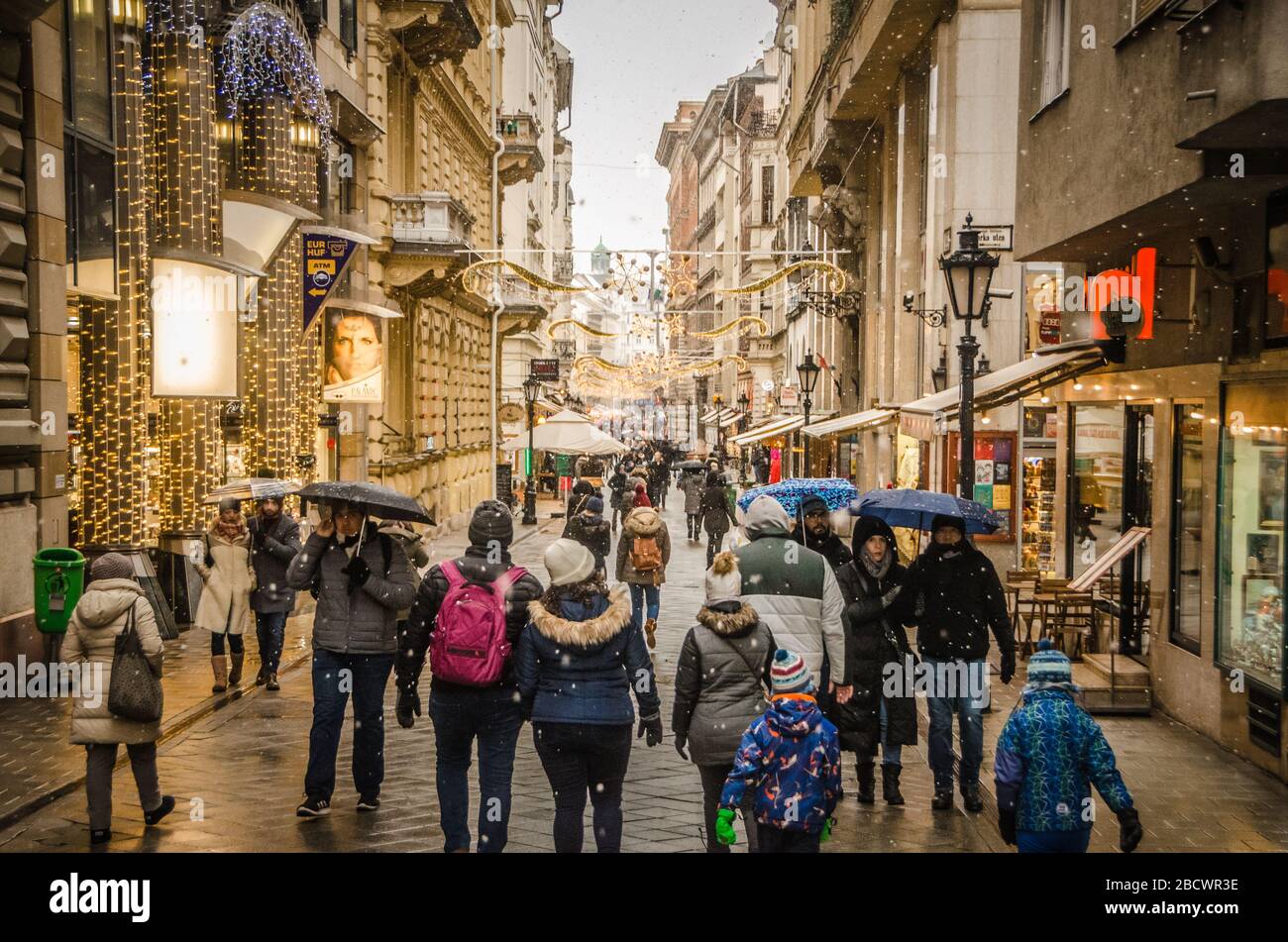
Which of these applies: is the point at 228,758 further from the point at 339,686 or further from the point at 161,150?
the point at 161,150

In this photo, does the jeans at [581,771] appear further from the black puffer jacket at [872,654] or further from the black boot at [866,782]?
the black boot at [866,782]

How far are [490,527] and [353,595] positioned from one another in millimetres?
1548

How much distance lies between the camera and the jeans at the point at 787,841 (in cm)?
554

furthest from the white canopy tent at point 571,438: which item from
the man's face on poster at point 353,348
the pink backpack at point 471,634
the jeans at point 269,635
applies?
the pink backpack at point 471,634

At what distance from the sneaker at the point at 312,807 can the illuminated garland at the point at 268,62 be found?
40.4 ft

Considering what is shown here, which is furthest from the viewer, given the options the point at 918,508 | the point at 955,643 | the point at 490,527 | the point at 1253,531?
the point at 1253,531

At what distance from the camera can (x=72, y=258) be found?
44.5 ft

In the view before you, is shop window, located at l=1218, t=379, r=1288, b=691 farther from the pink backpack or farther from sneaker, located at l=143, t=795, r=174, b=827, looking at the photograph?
sneaker, located at l=143, t=795, r=174, b=827

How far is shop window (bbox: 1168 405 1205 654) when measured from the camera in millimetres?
11219

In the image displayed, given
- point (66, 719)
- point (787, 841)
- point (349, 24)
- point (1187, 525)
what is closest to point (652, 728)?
point (787, 841)

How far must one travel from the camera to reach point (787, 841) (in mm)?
5539

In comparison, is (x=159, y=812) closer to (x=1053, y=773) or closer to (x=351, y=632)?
(x=351, y=632)

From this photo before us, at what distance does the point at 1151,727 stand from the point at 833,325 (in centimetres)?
2901
